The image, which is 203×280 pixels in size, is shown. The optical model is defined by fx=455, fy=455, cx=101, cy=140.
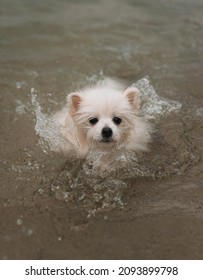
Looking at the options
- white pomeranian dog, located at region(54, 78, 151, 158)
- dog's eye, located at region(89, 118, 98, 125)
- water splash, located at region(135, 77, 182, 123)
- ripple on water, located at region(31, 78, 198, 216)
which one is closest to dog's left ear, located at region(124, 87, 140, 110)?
white pomeranian dog, located at region(54, 78, 151, 158)

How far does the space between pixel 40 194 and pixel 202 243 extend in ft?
5.58

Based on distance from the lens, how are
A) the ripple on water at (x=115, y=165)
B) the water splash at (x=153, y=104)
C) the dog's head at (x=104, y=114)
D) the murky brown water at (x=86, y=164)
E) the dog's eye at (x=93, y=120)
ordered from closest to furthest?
the murky brown water at (x=86, y=164) < the ripple on water at (x=115, y=165) < the dog's head at (x=104, y=114) < the dog's eye at (x=93, y=120) < the water splash at (x=153, y=104)

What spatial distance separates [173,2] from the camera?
1016cm

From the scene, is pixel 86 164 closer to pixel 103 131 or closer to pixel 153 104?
pixel 103 131

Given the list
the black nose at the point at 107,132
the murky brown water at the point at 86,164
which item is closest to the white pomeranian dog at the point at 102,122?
the black nose at the point at 107,132

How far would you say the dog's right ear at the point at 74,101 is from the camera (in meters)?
5.02

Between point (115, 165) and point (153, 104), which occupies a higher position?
point (153, 104)

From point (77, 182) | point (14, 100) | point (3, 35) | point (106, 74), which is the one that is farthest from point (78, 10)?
point (77, 182)

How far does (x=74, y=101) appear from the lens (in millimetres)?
5051

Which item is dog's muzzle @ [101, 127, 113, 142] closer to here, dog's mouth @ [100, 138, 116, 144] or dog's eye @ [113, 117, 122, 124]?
dog's mouth @ [100, 138, 116, 144]

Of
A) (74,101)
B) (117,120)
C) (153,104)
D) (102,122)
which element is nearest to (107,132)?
(102,122)

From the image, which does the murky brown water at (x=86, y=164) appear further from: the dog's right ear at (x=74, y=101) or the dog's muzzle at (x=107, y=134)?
the dog's right ear at (x=74, y=101)

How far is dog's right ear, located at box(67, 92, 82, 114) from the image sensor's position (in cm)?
502

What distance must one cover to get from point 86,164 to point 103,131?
663 mm
